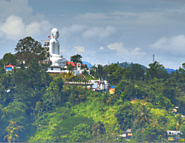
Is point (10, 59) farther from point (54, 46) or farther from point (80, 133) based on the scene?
point (80, 133)

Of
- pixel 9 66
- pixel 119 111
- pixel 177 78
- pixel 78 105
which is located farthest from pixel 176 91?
pixel 9 66

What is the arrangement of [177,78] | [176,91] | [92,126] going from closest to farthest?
[92,126] → [176,91] → [177,78]

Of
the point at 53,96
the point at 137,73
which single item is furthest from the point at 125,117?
the point at 137,73

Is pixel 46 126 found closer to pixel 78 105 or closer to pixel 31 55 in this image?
pixel 78 105

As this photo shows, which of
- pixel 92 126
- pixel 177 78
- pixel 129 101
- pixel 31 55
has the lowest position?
pixel 92 126

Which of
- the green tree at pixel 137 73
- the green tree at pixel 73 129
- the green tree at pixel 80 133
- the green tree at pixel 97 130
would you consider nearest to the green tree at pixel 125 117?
the green tree at pixel 97 130

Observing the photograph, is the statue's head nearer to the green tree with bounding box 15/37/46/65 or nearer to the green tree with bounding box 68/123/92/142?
the green tree with bounding box 15/37/46/65

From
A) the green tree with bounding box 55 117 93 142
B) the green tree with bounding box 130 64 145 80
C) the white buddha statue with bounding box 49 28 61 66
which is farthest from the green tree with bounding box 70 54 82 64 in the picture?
the green tree with bounding box 55 117 93 142

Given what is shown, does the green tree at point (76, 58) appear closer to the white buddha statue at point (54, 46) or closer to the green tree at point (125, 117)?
the white buddha statue at point (54, 46)
